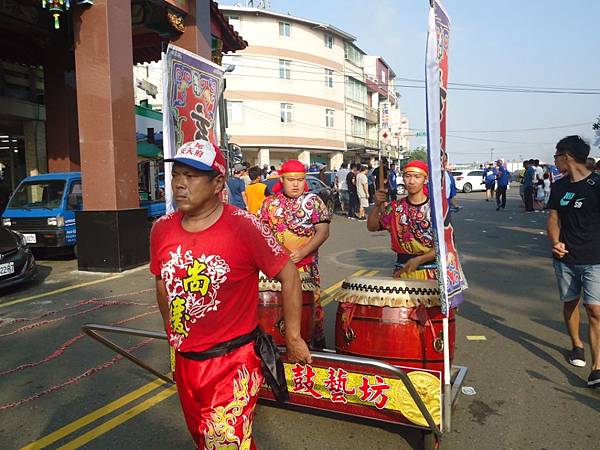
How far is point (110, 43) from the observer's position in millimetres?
9078

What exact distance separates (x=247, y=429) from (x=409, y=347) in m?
1.48

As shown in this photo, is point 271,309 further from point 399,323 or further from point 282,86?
point 282,86

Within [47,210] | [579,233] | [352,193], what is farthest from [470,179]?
[579,233]

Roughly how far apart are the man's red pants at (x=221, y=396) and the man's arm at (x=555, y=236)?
3.31m

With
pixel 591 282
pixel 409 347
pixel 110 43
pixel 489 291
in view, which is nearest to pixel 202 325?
pixel 409 347

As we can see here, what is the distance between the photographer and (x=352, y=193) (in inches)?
752

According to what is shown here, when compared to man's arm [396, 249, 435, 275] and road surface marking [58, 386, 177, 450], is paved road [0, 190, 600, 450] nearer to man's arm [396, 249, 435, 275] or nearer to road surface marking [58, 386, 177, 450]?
road surface marking [58, 386, 177, 450]

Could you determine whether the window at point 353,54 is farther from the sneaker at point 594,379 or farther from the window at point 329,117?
the sneaker at point 594,379

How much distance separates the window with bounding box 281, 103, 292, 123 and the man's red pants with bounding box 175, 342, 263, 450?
39441 mm

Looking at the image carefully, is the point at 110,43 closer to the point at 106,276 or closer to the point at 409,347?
the point at 106,276

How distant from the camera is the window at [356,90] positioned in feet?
155

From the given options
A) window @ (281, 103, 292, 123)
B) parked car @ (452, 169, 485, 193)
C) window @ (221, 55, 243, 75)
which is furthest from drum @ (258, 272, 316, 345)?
window @ (281, 103, 292, 123)

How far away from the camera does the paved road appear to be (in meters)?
3.38

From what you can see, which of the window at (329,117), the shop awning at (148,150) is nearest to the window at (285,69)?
the window at (329,117)
